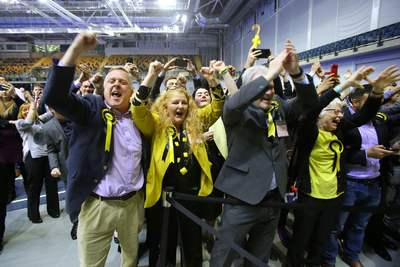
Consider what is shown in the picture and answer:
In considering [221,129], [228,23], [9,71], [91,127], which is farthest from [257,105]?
[9,71]

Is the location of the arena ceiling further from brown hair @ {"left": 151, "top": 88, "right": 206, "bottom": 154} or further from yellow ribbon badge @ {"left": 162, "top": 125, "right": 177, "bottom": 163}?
yellow ribbon badge @ {"left": 162, "top": 125, "right": 177, "bottom": 163}

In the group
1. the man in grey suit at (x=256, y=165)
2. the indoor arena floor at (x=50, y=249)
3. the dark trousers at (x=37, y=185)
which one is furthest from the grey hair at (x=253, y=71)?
the dark trousers at (x=37, y=185)

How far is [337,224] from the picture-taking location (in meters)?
1.98

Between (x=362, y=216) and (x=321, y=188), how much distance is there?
0.69 m

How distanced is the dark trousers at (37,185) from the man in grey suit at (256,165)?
2.50 metres

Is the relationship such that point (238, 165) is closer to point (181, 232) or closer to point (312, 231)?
point (181, 232)

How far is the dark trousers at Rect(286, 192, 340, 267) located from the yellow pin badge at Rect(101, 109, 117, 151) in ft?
5.45

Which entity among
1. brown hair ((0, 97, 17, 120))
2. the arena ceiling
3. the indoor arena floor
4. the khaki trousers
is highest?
the arena ceiling

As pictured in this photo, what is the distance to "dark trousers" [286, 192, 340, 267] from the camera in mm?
1736

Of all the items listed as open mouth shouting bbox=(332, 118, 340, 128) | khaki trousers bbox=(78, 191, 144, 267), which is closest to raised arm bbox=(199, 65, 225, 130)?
khaki trousers bbox=(78, 191, 144, 267)

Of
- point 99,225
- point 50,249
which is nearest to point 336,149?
point 99,225

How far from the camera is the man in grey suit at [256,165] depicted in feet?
4.26

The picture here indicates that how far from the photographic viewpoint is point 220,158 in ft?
6.51

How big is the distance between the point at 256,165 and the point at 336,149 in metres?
0.89
